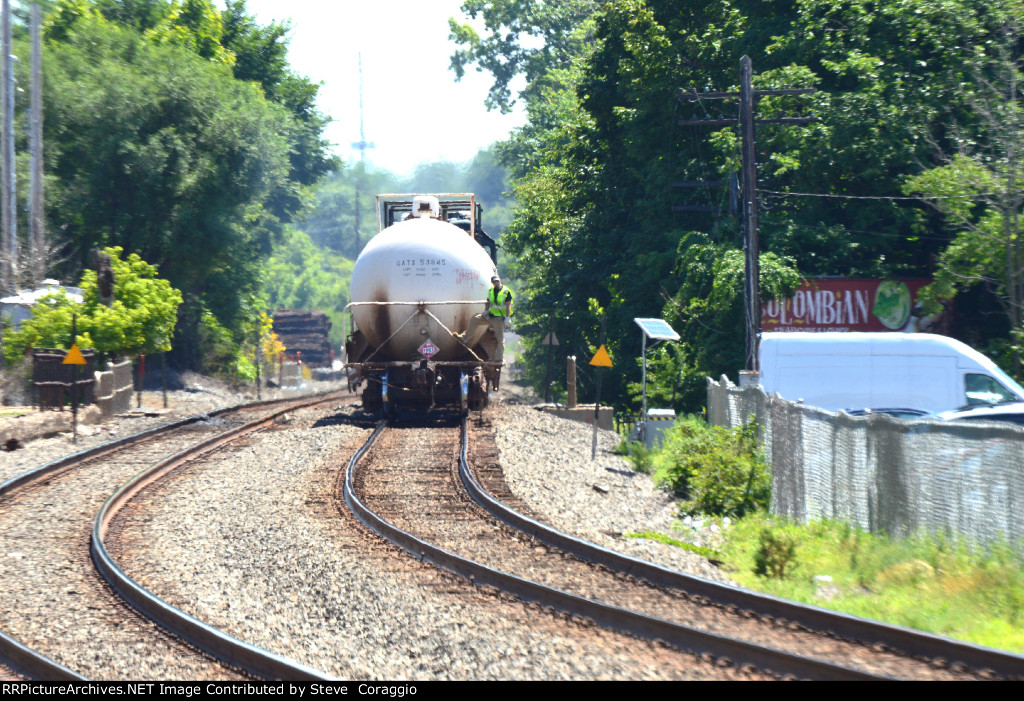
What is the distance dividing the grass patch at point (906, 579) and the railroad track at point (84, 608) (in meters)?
4.89

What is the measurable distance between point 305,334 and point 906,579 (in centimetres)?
7102

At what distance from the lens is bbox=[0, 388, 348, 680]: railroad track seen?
702 cm

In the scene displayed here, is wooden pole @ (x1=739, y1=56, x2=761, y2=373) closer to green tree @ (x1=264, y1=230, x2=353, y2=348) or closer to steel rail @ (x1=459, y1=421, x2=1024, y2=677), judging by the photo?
steel rail @ (x1=459, y1=421, x2=1024, y2=677)

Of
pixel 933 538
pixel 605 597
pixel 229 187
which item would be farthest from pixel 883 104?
pixel 229 187

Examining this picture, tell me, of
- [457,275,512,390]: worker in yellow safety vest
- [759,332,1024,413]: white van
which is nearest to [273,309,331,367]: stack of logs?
[457,275,512,390]: worker in yellow safety vest

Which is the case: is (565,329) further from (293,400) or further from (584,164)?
(293,400)

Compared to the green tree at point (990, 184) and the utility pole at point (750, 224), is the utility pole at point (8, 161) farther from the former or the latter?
the green tree at point (990, 184)

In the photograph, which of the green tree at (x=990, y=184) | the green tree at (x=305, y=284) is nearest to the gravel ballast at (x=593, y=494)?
the green tree at (x=990, y=184)

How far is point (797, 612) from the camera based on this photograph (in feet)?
26.0

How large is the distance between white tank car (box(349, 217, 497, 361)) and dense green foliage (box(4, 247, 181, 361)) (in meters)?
8.50

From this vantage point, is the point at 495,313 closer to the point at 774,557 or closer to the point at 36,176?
the point at 774,557

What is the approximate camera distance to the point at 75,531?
468 inches

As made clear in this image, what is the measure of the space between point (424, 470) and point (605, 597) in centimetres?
739

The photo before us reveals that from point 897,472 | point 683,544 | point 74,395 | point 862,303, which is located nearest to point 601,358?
point 683,544
